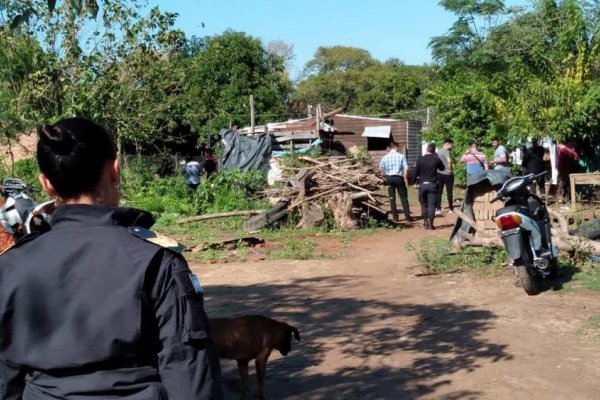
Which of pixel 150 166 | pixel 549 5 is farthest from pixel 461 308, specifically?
pixel 150 166

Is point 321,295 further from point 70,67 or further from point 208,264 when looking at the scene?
point 70,67

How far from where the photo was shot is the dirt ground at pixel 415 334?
515 centimetres

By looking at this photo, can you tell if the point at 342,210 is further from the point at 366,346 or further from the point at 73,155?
the point at 73,155

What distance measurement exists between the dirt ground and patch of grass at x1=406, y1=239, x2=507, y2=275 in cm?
21

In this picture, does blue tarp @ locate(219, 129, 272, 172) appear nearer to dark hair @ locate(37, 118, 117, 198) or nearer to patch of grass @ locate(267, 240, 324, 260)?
patch of grass @ locate(267, 240, 324, 260)

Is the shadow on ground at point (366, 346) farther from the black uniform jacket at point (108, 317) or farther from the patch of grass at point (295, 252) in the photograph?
the black uniform jacket at point (108, 317)

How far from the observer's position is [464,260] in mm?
9383

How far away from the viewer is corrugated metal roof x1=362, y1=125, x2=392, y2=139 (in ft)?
107

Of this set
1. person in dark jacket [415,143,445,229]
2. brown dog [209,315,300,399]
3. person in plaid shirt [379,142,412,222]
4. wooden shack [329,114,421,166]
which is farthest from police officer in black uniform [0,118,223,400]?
wooden shack [329,114,421,166]

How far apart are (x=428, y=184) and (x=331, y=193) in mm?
1865

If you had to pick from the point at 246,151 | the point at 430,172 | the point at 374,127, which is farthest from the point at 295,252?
the point at 374,127

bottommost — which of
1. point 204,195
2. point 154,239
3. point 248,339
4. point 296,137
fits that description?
point 248,339

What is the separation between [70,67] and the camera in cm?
1573

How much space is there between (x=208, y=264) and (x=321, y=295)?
3.14m
